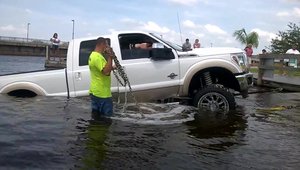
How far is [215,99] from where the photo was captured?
30.2ft

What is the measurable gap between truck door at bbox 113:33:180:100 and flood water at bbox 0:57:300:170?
282 mm

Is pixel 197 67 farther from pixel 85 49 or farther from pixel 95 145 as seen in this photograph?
pixel 95 145

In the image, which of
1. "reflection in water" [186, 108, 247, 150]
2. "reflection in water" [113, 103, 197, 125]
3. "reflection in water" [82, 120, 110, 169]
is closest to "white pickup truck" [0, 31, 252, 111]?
"reflection in water" [113, 103, 197, 125]

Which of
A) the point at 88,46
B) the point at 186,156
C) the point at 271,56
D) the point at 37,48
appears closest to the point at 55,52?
the point at 271,56

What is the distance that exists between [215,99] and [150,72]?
4.80 ft

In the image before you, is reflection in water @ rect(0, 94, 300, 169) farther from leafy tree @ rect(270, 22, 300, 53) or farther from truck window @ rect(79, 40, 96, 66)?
leafy tree @ rect(270, 22, 300, 53)

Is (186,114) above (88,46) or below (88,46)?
below

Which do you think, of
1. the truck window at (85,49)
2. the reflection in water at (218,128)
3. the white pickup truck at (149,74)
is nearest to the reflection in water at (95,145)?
the reflection in water at (218,128)

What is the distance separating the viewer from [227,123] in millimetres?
8180

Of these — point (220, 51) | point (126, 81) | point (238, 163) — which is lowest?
point (238, 163)

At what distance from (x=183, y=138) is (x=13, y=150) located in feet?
8.29

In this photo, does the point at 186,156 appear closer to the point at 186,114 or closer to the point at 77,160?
the point at 77,160

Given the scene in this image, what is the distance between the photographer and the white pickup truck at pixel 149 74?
30.3 feet

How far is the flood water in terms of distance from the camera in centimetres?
545
